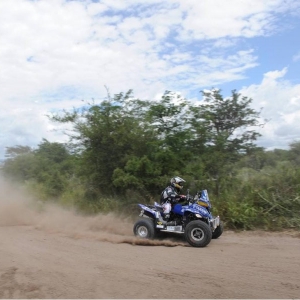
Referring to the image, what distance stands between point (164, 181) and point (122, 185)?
1.72m

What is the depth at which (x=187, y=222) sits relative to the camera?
10742 mm

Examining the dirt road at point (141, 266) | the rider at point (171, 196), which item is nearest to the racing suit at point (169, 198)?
the rider at point (171, 196)

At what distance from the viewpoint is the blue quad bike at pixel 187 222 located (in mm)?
10094

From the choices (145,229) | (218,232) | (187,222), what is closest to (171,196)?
(187,222)

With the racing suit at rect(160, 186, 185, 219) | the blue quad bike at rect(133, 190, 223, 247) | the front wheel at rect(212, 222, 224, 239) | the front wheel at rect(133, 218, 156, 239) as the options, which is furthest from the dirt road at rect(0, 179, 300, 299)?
the racing suit at rect(160, 186, 185, 219)

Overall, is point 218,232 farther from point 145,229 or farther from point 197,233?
point 145,229

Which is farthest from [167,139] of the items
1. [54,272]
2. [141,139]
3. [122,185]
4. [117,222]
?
[54,272]

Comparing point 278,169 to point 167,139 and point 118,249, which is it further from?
point 118,249

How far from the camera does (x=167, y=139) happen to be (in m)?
15.1

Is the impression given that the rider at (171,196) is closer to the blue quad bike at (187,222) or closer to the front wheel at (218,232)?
the blue quad bike at (187,222)

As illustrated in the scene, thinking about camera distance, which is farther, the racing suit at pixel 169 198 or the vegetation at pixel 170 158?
the vegetation at pixel 170 158

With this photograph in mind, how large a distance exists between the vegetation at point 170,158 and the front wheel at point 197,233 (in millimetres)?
2996

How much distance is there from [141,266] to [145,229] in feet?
10.0

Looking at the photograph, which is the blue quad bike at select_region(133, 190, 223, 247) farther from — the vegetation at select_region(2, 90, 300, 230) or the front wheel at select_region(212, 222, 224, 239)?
the vegetation at select_region(2, 90, 300, 230)
